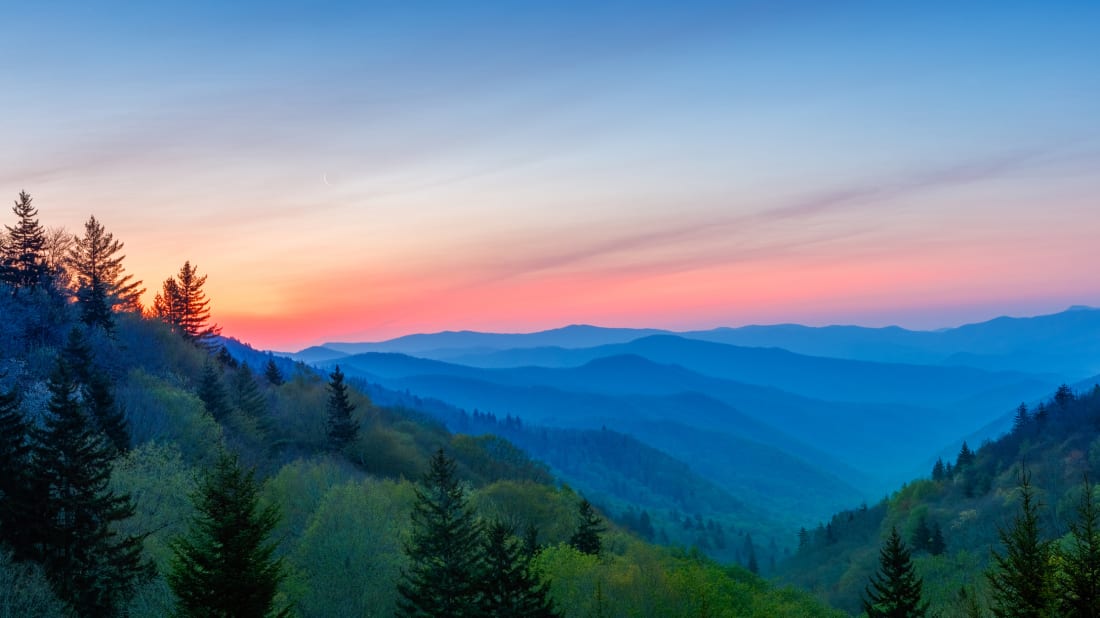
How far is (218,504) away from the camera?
19.4 m

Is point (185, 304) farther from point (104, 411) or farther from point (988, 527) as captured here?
point (988, 527)

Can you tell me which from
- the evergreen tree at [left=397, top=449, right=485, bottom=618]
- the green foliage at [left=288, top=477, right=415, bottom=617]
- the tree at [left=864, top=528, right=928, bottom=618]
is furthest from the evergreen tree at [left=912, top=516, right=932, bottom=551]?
the evergreen tree at [left=397, top=449, right=485, bottom=618]

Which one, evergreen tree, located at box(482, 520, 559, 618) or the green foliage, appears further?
the green foliage

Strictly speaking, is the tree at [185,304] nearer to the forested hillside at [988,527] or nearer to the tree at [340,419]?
the tree at [340,419]

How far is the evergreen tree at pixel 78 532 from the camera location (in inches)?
1085

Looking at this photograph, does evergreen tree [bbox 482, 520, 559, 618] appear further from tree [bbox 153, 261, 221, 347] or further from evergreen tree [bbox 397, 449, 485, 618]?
tree [bbox 153, 261, 221, 347]

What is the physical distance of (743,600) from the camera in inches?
2041

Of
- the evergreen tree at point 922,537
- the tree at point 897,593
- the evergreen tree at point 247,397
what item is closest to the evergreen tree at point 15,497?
the tree at point 897,593

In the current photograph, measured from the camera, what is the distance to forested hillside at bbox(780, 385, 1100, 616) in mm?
25422

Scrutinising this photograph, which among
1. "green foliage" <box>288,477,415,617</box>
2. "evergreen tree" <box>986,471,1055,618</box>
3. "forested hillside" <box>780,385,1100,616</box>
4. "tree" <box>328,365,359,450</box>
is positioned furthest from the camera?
"tree" <box>328,365,359,450</box>

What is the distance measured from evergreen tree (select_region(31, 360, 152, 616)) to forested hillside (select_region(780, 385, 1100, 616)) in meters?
35.0

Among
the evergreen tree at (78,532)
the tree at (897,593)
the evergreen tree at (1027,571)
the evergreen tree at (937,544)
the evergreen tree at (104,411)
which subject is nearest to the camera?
the evergreen tree at (1027,571)

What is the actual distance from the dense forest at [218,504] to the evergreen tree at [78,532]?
0.27 ft

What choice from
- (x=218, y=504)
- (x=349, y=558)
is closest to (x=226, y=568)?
(x=218, y=504)
